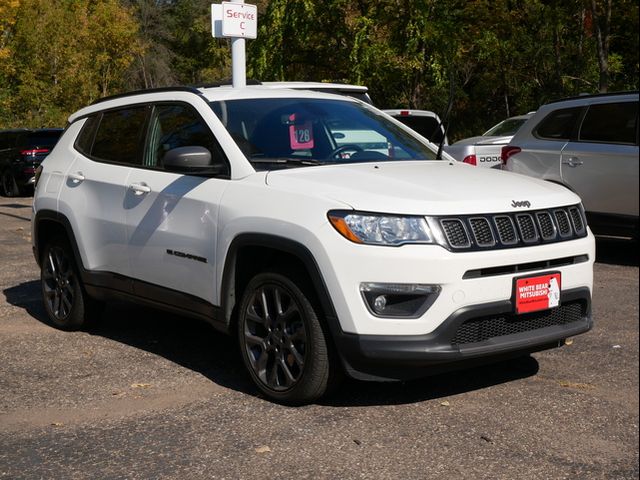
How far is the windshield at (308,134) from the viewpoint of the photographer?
17.1 ft

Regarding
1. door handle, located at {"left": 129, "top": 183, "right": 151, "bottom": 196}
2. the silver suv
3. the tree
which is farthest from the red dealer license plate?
the tree

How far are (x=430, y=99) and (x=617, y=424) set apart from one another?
19.5 meters

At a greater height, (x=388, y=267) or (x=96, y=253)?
(x=388, y=267)

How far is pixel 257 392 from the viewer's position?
201 inches

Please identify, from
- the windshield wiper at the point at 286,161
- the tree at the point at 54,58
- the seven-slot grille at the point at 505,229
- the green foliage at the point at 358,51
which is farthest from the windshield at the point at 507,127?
the tree at the point at 54,58

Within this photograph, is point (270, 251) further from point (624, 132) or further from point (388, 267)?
point (624, 132)

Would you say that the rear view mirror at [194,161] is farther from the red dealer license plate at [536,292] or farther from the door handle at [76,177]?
the red dealer license plate at [536,292]

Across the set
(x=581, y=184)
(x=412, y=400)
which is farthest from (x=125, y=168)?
(x=581, y=184)

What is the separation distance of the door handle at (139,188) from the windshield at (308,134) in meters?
0.68

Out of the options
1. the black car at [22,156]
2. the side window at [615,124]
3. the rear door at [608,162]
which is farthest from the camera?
the black car at [22,156]

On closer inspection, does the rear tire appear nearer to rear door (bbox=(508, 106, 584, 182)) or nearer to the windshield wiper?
the windshield wiper

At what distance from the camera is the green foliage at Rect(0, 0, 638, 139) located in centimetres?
212

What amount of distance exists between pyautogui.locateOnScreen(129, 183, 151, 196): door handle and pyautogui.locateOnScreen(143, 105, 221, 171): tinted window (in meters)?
0.17

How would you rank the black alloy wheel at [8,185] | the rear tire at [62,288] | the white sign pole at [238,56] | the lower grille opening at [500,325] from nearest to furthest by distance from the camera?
1. the lower grille opening at [500,325]
2. the rear tire at [62,288]
3. the white sign pole at [238,56]
4. the black alloy wheel at [8,185]
